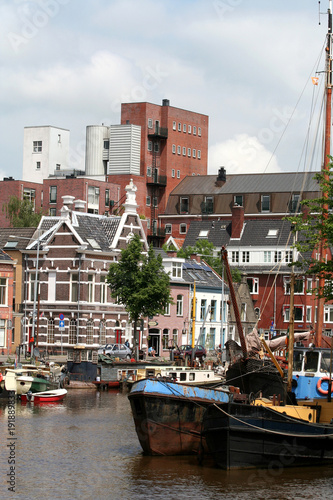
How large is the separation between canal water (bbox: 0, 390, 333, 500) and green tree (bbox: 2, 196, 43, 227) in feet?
264

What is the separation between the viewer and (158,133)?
15612cm

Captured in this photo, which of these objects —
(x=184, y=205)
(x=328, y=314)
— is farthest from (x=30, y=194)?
(x=328, y=314)

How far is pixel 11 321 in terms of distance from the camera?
83.8 m

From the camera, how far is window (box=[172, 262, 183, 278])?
104938 mm

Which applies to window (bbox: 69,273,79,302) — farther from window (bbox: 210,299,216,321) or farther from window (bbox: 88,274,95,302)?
window (bbox: 210,299,216,321)

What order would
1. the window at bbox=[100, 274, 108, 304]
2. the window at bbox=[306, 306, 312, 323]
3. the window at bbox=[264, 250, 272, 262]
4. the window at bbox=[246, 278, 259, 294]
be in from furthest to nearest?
the window at bbox=[264, 250, 272, 262] → the window at bbox=[246, 278, 259, 294] → the window at bbox=[306, 306, 312, 323] → the window at bbox=[100, 274, 108, 304]

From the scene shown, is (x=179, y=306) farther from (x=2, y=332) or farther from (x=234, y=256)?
(x=2, y=332)

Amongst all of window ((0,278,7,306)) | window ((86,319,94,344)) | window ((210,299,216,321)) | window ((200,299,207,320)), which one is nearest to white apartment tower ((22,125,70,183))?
window ((210,299,216,321))

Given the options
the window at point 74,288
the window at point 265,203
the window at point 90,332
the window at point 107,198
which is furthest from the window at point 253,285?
the window at point 74,288

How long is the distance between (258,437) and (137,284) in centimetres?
4544

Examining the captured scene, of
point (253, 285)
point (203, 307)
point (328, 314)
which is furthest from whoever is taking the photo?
point (253, 285)

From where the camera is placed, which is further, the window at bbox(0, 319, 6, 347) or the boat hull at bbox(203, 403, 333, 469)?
the window at bbox(0, 319, 6, 347)

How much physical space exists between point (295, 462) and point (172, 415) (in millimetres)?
5492

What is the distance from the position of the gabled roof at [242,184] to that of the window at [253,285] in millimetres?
24162
